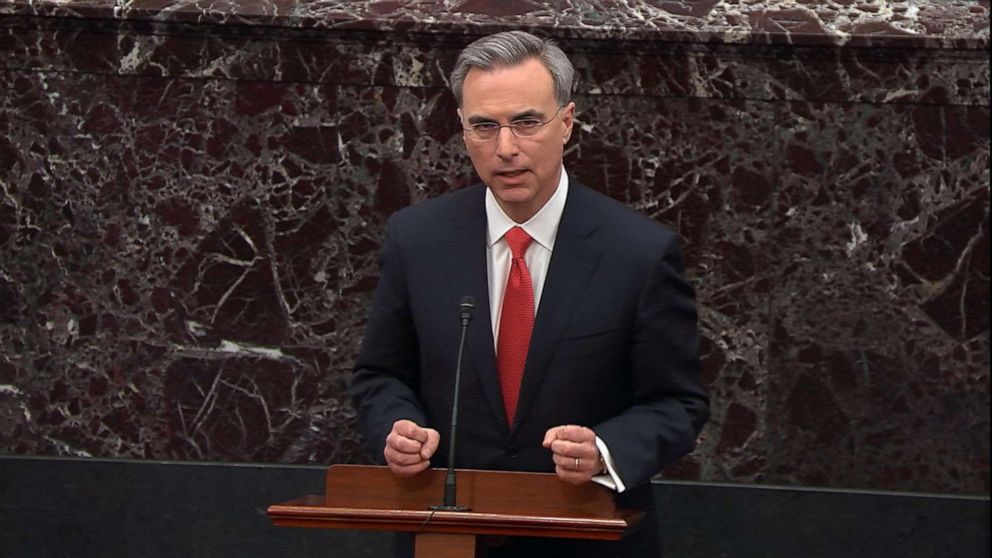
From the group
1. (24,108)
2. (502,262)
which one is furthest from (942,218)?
(24,108)

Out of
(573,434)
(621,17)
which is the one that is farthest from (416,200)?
(573,434)

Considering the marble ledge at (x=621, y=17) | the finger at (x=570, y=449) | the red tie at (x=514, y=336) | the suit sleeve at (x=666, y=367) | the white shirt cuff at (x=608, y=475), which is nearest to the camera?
the finger at (x=570, y=449)

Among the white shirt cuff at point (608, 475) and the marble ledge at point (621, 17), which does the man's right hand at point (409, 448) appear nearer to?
the white shirt cuff at point (608, 475)

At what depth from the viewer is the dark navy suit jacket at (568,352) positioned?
11.9 ft

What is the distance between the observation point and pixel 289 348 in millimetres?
5199

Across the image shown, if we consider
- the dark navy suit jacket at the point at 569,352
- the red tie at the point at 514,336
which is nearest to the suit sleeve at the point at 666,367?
the dark navy suit jacket at the point at 569,352

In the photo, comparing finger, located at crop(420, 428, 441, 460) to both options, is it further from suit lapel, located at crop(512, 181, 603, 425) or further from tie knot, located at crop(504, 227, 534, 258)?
tie knot, located at crop(504, 227, 534, 258)

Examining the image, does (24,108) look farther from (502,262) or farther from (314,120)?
(502,262)

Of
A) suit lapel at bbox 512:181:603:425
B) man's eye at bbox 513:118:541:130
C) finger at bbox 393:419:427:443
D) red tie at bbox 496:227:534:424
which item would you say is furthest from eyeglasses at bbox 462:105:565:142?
finger at bbox 393:419:427:443

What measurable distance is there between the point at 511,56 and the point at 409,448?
91cm

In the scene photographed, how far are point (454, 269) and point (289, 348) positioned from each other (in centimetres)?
160

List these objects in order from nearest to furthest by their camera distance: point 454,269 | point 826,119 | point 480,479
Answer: point 480,479 < point 454,269 < point 826,119

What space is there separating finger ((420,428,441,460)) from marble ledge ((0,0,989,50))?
195 cm

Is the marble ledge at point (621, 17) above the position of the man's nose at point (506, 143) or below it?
above
